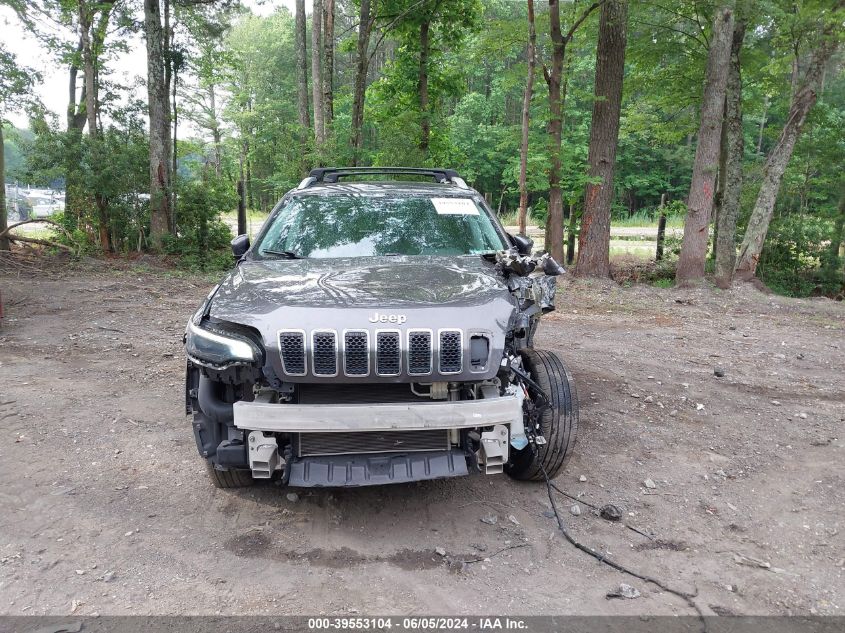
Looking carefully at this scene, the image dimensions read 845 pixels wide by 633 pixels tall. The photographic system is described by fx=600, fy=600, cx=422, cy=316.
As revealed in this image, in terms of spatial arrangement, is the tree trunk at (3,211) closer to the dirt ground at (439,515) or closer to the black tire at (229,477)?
→ the dirt ground at (439,515)

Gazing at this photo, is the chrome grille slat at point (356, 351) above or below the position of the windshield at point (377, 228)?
below

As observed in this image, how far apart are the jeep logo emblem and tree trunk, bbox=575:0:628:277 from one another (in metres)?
9.61

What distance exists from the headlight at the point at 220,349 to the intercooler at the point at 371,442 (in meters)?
0.50

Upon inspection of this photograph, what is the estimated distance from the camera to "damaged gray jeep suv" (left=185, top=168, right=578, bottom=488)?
9.55 ft

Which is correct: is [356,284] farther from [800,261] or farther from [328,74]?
[800,261]

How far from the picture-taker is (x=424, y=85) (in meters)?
14.2

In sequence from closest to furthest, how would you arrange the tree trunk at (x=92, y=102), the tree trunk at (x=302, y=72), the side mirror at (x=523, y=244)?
the side mirror at (x=523, y=244) < the tree trunk at (x=92, y=102) < the tree trunk at (x=302, y=72)

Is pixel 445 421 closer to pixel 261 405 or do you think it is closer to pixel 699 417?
pixel 261 405

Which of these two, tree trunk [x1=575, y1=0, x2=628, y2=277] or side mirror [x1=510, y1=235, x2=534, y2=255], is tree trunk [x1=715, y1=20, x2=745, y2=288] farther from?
side mirror [x1=510, y1=235, x2=534, y2=255]

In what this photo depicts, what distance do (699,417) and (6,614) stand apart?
482 centimetres

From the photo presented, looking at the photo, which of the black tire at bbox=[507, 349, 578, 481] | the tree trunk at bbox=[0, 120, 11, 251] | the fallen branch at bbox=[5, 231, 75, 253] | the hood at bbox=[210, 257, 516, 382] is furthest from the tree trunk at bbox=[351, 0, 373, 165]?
the black tire at bbox=[507, 349, 578, 481]

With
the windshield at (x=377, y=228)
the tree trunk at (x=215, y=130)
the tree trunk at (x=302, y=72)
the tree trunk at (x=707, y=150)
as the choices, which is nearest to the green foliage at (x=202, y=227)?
the tree trunk at (x=302, y=72)

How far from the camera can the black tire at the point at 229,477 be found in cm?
343

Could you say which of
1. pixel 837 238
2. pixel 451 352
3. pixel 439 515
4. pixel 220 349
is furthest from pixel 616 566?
pixel 837 238
